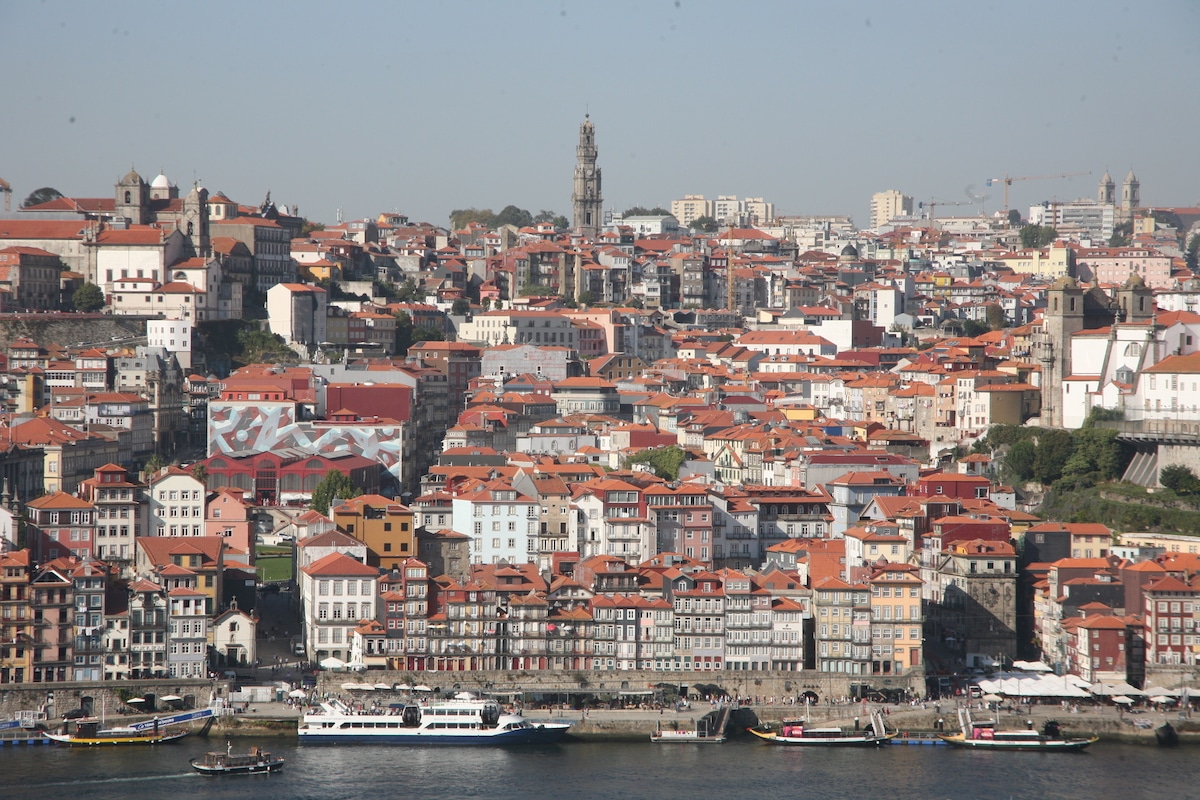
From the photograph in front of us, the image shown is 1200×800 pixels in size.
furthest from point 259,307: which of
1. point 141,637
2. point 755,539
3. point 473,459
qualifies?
point 141,637

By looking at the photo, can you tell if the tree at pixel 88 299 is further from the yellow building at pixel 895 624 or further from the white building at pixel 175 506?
the yellow building at pixel 895 624

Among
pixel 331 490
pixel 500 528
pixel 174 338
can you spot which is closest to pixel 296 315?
pixel 174 338

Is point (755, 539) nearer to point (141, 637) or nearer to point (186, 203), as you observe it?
point (141, 637)

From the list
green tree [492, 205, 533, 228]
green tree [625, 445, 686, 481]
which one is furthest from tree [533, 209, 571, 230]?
green tree [625, 445, 686, 481]

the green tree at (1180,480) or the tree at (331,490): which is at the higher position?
the green tree at (1180,480)

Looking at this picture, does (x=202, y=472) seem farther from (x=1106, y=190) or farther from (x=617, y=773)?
(x=1106, y=190)

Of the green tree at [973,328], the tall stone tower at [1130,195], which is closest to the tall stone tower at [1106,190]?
the tall stone tower at [1130,195]

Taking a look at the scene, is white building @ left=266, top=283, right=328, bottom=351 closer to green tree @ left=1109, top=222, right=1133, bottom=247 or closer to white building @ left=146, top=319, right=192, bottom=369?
white building @ left=146, top=319, right=192, bottom=369
